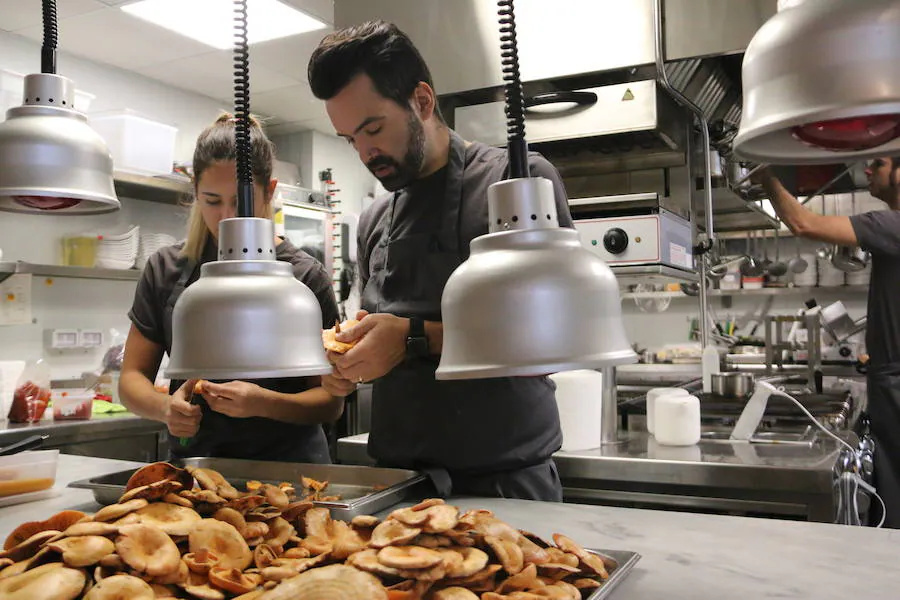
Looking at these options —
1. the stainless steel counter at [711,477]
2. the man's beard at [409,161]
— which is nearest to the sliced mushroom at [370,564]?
the man's beard at [409,161]

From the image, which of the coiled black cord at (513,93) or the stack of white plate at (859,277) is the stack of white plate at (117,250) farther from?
the stack of white plate at (859,277)

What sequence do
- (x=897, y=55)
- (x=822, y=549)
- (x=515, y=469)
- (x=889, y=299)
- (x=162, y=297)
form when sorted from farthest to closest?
(x=889, y=299) → (x=162, y=297) → (x=515, y=469) → (x=822, y=549) → (x=897, y=55)

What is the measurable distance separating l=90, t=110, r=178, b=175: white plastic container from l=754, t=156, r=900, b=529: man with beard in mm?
3366

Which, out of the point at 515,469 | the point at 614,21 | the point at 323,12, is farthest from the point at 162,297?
the point at 323,12

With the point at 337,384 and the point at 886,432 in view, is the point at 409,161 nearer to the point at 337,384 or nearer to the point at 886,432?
the point at 337,384

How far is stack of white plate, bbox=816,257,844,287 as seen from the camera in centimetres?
755

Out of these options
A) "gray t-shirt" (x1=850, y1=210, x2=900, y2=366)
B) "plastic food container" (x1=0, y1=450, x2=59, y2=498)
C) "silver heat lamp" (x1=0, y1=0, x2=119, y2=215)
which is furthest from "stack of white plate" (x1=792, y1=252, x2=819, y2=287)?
"silver heat lamp" (x1=0, y1=0, x2=119, y2=215)

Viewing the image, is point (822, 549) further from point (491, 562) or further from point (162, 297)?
point (162, 297)

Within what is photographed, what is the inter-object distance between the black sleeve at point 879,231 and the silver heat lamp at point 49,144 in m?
3.08

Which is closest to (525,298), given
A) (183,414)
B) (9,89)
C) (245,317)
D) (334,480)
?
(245,317)

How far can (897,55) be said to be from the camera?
728mm

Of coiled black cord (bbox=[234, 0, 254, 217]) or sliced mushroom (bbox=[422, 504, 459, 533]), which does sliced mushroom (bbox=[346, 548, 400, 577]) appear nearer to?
sliced mushroom (bbox=[422, 504, 459, 533])

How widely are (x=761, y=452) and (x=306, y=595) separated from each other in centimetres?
192

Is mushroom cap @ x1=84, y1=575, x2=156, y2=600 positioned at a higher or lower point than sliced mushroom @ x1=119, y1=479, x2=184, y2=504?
lower
